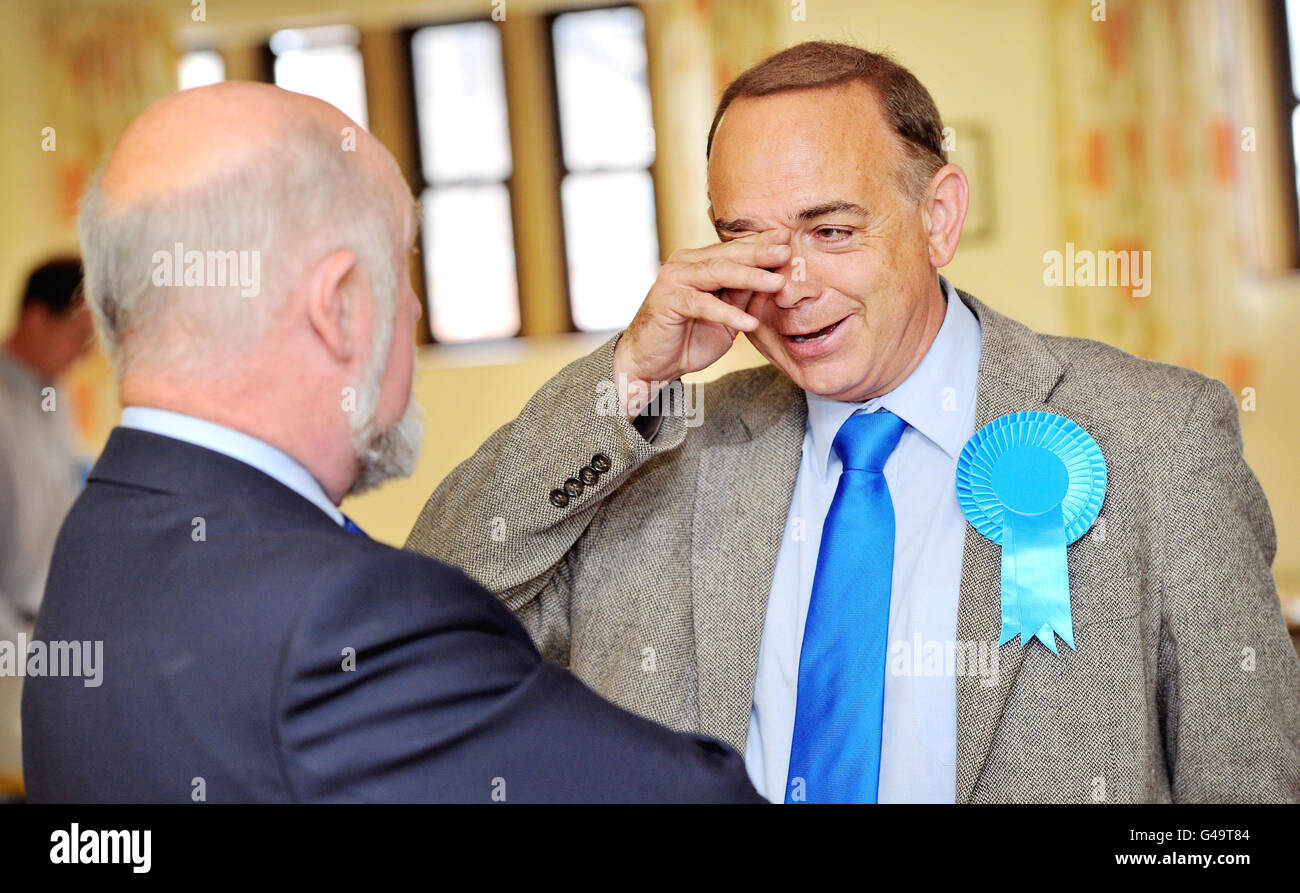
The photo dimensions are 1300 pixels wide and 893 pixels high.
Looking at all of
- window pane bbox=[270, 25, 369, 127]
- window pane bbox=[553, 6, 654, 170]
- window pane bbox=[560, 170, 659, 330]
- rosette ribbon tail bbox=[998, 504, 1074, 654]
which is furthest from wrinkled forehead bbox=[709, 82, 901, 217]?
window pane bbox=[270, 25, 369, 127]

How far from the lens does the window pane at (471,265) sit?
7.25 meters

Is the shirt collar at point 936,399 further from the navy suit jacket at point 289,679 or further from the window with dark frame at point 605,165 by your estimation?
the window with dark frame at point 605,165

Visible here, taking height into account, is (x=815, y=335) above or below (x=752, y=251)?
below

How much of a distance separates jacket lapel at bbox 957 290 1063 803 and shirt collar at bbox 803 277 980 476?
0.03 metres

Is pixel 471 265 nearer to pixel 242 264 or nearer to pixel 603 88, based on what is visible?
pixel 603 88

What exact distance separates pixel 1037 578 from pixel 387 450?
859 mm

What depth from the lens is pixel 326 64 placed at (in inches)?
289

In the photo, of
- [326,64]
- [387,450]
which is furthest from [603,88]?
Result: [387,450]

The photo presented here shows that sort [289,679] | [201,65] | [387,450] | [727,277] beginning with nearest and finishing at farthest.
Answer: [289,679]
[387,450]
[727,277]
[201,65]

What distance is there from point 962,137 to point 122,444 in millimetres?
6266

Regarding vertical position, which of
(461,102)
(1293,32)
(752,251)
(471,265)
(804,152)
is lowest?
(752,251)

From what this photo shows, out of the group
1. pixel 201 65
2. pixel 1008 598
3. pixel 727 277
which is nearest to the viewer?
pixel 1008 598

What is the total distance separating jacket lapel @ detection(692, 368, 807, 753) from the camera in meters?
1.65

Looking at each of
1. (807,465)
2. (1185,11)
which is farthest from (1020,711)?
(1185,11)
